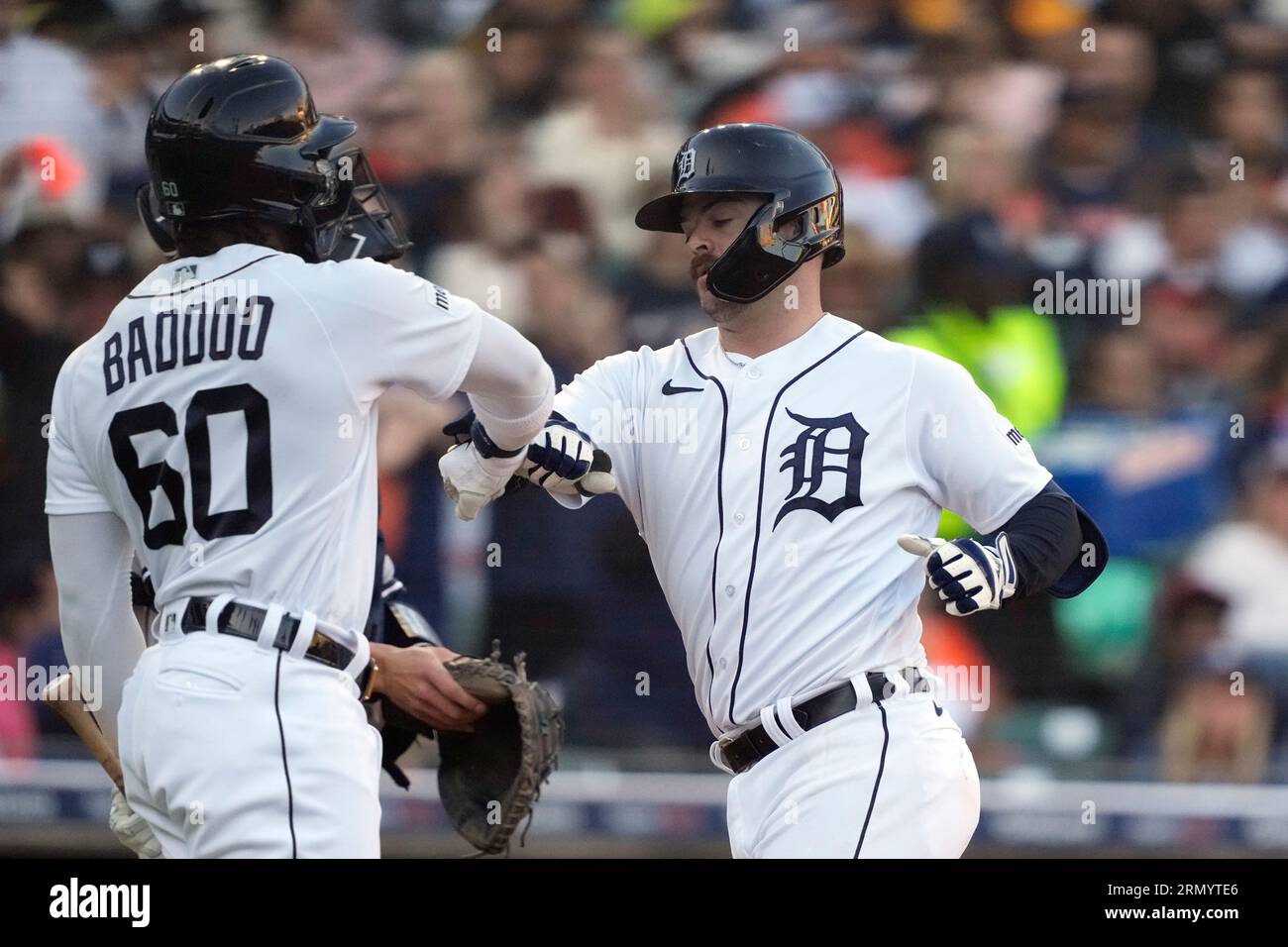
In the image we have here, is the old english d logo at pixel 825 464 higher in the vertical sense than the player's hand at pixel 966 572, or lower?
higher

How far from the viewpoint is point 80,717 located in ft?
12.9

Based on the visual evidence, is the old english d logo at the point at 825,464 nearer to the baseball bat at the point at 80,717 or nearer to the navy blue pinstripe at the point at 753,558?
the navy blue pinstripe at the point at 753,558

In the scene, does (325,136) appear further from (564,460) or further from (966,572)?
(966,572)

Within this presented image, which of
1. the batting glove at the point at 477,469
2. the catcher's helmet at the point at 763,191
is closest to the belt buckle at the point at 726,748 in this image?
the batting glove at the point at 477,469

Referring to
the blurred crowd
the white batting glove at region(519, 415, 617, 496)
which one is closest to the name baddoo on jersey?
the white batting glove at region(519, 415, 617, 496)

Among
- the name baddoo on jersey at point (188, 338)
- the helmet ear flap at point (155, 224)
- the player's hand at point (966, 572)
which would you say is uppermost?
the helmet ear flap at point (155, 224)

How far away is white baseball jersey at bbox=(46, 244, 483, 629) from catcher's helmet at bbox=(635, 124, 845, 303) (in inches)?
31.6

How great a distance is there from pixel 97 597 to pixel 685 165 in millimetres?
1524

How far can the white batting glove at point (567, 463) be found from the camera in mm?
3820

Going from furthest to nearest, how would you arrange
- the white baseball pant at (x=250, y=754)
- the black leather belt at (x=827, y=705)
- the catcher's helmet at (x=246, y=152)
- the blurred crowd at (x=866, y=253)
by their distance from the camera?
the blurred crowd at (x=866, y=253) → the black leather belt at (x=827, y=705) → the catcher's helmet at (x=246, y=152) → the white baseball pant at (x=250, y=754)

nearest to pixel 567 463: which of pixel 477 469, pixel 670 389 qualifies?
pixel 477 469

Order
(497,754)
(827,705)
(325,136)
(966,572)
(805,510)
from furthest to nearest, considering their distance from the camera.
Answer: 1. (497,754)
2. (805,510)
3. (827,705)
4. (966,572)
5. (325,136)

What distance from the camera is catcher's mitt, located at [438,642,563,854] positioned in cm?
375

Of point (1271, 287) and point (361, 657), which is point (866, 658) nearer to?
point (361, 657)
